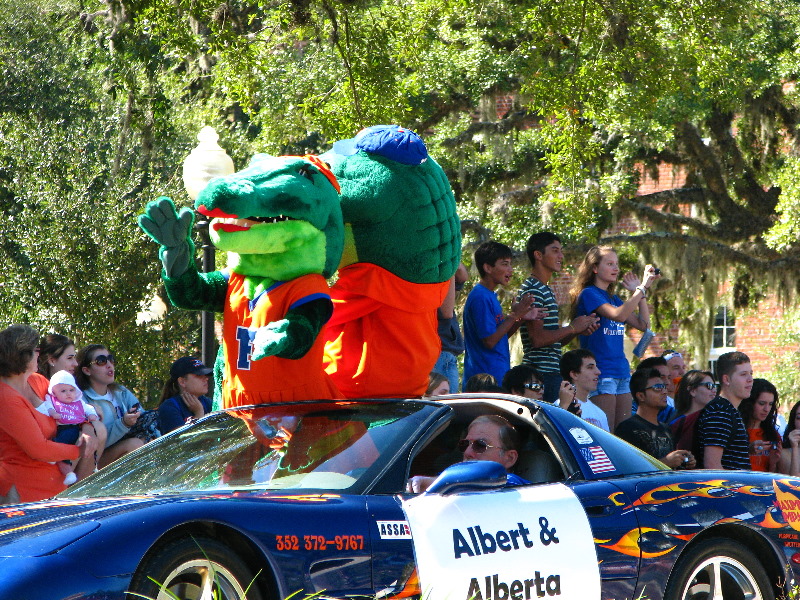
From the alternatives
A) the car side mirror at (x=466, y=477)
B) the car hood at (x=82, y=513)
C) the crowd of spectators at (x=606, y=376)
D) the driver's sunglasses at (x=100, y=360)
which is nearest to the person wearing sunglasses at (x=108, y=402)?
the driver's sunglasses at (x=100, y=360)

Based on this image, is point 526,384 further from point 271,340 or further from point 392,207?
point 271,340

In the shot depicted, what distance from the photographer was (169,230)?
214 inches

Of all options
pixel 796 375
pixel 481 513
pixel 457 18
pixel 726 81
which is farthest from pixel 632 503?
pixel 796 375

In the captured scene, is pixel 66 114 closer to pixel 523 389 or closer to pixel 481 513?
pixel 523 389

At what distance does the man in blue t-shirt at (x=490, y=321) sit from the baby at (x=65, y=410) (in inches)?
115

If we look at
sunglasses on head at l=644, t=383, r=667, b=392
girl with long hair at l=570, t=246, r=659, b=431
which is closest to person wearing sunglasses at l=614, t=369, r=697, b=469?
sunglasses on head at l=644, t=383, r=667, b=392

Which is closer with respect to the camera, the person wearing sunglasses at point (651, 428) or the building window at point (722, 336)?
the person wearing sunglasses at point (651, 428)

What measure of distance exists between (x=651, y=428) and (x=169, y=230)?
3528mm

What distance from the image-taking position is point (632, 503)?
462 centimetres

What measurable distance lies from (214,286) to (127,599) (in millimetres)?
2561

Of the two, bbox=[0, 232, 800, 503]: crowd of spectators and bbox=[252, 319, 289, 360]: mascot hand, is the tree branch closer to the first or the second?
bbox=[0, 232, 800, 503]: crowd of spectators

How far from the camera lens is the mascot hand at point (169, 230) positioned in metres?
5.41

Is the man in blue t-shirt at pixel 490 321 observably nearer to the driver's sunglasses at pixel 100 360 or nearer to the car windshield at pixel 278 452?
the driver's sunglasses at pixel 100 360

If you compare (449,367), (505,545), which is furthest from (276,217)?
(449,367)
